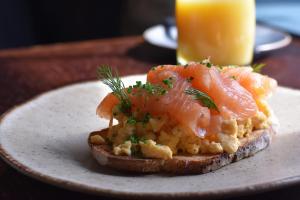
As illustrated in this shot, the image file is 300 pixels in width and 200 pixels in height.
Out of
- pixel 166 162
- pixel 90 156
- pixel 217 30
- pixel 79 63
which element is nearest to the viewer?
pixel 166 162

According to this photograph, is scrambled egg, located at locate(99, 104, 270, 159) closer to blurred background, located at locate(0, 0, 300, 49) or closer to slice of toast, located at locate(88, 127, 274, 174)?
slice of toast, located at locate(88, 127, 274, 174)

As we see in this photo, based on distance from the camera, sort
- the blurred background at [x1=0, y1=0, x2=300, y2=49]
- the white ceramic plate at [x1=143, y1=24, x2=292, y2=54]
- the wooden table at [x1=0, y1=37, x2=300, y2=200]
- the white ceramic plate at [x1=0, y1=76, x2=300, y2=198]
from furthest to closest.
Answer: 1. the blurred background at [x1=0, y1=0, x2=300, y2=49]
2. the white ceramic plate at [x1=143, y1=24, x2=292, y2=54]
3. the wooden table at [x1=0, y1=37, x2=300, y2=200]
4. the white ceramic plate at [x1=0, y1=76, x2=300, y2=198]

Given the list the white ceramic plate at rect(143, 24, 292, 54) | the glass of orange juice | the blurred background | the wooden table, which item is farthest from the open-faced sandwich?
the blurred background

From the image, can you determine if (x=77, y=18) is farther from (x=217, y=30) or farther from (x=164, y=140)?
(x=164, y=140)

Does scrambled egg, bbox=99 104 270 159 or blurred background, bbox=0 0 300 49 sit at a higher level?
scrambled egg, bbox=99 104 270 159

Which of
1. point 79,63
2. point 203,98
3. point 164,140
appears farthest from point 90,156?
point 79,63
